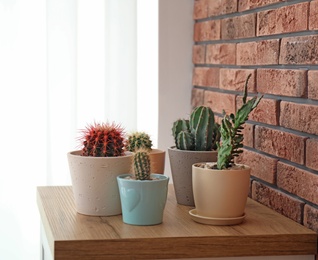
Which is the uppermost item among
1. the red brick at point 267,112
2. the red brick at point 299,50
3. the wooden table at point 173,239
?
the red brick at point 299,50

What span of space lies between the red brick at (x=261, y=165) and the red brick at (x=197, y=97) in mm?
457

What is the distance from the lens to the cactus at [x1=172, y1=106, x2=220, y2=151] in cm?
162

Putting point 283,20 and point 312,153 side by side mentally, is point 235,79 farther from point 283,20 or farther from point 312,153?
point 312,153

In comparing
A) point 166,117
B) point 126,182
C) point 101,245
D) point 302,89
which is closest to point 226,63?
point 166,117

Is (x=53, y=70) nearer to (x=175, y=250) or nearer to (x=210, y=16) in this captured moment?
(x=210, y=16)

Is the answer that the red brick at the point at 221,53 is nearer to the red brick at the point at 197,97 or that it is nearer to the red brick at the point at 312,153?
the red brick at the point at 197,97

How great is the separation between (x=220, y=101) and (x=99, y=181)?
2.18 feet

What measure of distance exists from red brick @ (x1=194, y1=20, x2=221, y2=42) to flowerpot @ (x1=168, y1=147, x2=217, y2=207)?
1.90 feet

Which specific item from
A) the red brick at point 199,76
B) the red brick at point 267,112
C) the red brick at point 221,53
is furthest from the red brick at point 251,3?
the red brick at point 199,76

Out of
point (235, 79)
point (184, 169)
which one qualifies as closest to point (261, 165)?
point (184, 169)

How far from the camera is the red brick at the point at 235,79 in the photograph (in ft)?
5.93

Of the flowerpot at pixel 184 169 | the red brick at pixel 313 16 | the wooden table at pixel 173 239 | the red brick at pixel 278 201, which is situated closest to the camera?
the wooden table at pixel 173 239

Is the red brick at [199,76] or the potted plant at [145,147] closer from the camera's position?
the potted plant at [145,147]

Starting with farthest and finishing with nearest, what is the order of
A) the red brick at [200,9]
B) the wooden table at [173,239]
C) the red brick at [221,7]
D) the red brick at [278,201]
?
the red brick at [200,9] → the red brick at [221,7] → the red brick at [278,201] → the wooden table at [173,239]
